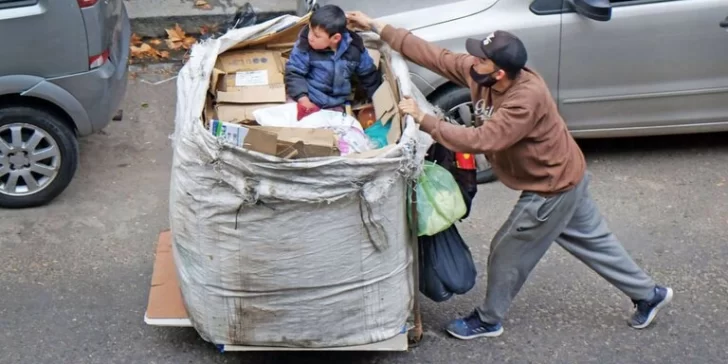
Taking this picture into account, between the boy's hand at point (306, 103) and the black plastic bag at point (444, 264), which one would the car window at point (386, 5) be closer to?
the boy's hand at point (306, 103)

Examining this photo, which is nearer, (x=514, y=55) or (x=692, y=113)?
(x=514, y=55)

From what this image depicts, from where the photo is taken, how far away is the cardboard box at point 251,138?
3.52 metres

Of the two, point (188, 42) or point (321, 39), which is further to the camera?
point (188, 42)

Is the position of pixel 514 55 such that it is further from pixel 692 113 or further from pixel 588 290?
pixel 692 113

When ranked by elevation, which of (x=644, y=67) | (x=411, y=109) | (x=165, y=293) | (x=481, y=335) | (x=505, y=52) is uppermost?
(x=505, y=52)

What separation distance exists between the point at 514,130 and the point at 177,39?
465 centimetres

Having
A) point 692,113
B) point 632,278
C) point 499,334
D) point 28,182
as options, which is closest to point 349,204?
point 499,334

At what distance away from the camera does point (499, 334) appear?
14.4 feet

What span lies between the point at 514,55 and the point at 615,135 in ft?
8.27

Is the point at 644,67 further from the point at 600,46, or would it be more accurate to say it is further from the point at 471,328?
the point at 471,328

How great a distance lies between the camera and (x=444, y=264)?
4.01 meters

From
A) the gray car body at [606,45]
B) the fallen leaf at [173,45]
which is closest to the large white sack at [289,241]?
the gray car body at [606,45]

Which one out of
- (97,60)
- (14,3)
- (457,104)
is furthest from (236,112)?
(457,104)

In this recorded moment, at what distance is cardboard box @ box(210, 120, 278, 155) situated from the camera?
3.52 metres
